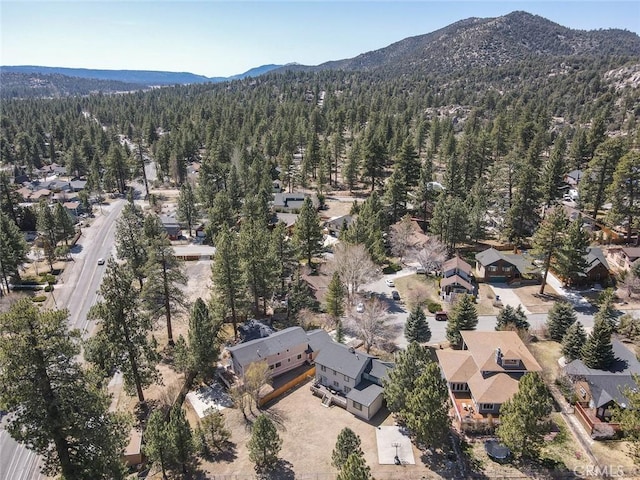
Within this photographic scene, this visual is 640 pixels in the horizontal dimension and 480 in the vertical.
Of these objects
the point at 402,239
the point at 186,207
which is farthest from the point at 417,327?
the point at 186,207

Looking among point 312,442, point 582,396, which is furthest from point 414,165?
point 312,442

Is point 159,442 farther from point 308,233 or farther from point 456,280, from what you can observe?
point 456,280

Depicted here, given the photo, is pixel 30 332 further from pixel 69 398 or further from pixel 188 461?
pixel 188 461

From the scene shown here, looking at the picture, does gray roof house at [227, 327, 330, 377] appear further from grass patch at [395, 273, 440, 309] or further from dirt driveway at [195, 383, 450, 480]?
grass patch at [395, 273, 440, 309]

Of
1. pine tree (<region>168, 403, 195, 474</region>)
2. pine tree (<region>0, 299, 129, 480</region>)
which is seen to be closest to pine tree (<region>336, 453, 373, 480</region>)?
pine tree (<region>168, 403, 195, 474</region>)

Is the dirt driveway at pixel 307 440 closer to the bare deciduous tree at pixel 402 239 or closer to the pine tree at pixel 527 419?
the pine tree at pixel 527 419

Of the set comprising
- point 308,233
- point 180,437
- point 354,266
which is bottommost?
Answer: point 180,437
